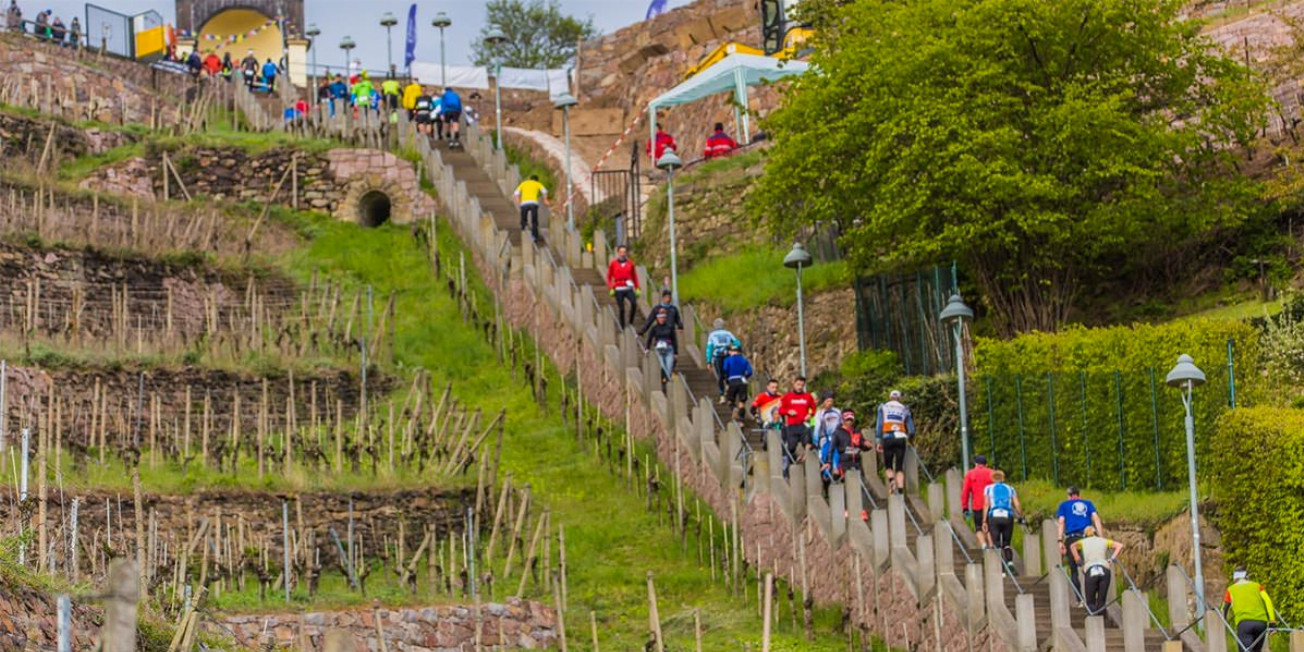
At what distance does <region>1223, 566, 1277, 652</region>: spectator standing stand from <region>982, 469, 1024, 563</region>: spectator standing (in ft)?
12.9

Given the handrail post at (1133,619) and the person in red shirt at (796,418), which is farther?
the person in red shirt at (796,418)

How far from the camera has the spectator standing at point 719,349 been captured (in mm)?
43406

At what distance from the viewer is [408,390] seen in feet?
155

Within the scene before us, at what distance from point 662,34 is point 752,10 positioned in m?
3.00

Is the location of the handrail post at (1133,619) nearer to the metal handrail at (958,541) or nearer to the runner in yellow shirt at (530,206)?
the metal handrail at (958,541)

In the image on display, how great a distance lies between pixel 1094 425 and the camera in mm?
40500

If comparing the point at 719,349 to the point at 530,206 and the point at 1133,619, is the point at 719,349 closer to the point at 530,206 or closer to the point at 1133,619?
the point at 530,206

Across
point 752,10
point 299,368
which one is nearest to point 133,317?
point 299,368

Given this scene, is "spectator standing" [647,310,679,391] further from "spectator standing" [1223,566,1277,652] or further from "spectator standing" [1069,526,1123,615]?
"spectator standing" [1223,566,1277,652]

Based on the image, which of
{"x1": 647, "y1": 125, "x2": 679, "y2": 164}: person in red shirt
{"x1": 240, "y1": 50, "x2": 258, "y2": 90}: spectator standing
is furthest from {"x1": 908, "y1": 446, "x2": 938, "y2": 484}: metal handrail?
{"x1": 240, "y1": 50, "x2": 258, "y2": 90}: spectator standing

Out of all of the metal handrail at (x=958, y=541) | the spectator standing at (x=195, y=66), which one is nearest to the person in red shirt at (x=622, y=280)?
the metal handrail at (x=958, y=541)

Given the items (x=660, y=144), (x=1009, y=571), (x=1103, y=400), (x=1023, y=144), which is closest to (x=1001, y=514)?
(x=1009, y=571)

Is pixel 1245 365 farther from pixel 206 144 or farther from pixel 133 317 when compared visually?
pixel 206 144

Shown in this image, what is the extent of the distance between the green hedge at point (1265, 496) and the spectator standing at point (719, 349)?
8.83 m
